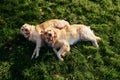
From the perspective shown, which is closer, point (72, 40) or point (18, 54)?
point (18, 54)

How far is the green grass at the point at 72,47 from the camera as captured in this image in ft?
29.7

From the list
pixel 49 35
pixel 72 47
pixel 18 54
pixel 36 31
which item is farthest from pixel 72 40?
pixel 18 54

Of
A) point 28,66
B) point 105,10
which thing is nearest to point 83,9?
point 105,10

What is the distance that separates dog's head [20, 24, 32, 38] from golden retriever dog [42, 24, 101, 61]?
0.38 m

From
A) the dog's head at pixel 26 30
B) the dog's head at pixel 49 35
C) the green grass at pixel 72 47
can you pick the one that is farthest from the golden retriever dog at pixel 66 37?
the dog's head at pixel 26 30

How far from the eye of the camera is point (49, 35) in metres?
8.87

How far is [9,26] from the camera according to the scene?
32.9 ft

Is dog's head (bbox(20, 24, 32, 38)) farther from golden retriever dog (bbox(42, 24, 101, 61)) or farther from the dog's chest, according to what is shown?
the dog's chest

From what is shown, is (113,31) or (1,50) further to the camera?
(113,31)

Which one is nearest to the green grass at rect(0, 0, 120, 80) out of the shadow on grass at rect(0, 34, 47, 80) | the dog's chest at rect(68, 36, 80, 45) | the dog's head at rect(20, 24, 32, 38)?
the shadow on grass at rect(0, 34, 47, 80)

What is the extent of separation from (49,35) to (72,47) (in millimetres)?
931

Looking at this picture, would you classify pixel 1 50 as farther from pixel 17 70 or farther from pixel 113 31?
pixel 113 31

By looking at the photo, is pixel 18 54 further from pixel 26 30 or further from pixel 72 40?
pixel 72 40

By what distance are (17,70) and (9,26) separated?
1521 millimetres
